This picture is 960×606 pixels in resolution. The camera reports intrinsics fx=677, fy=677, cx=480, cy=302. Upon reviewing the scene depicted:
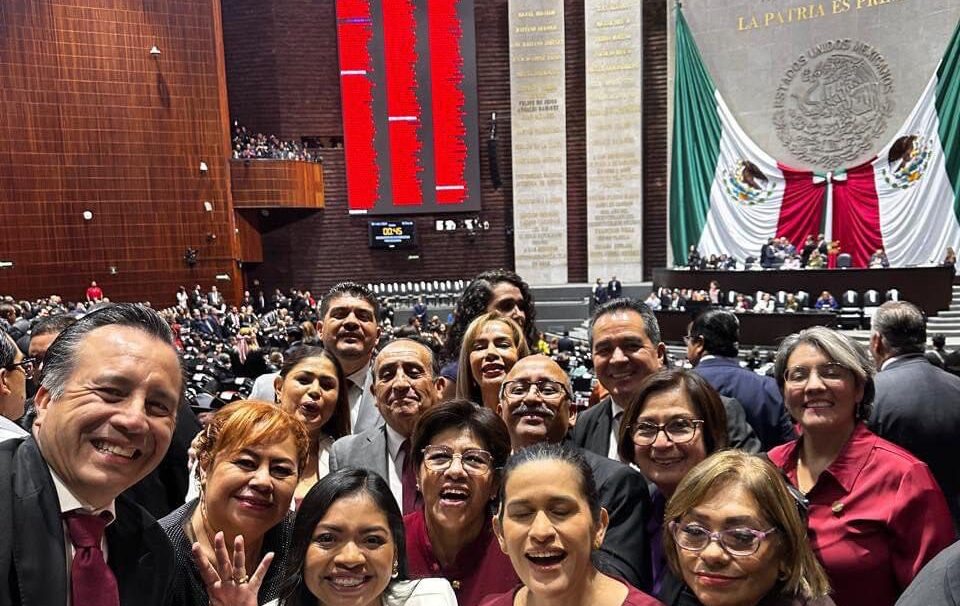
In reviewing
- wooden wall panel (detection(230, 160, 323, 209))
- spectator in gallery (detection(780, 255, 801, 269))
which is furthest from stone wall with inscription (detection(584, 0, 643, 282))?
wooden wall panel (detection(230, 160, 323, 209))

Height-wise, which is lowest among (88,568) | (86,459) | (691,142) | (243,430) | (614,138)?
(88,568)

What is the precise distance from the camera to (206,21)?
678 inches

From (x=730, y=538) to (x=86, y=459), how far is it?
55.0 inches

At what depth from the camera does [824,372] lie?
2.17 metres

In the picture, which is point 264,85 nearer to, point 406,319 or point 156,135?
point 156,135

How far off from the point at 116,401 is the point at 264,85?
62.1 ft

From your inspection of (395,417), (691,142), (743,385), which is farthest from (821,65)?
(395,417)

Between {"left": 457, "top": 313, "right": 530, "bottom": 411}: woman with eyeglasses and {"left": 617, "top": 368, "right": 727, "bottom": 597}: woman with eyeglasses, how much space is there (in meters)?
0.90

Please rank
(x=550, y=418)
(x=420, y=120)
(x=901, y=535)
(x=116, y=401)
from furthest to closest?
(x=420, y=120)
(x=550, y=418)
(x=901, y=535)
(x=116, y=401)

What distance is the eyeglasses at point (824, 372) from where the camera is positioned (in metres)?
2.16

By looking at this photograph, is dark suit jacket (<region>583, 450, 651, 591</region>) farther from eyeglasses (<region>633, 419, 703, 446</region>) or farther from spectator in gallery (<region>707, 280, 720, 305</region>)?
spectator in gallery (<region>707, 280, 720, 305</region>)

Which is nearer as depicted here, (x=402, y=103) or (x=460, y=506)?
(x=460, y=506)

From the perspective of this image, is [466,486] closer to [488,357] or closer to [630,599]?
[630,599]

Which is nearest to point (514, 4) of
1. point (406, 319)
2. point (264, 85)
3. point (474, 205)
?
point (474, 205)
